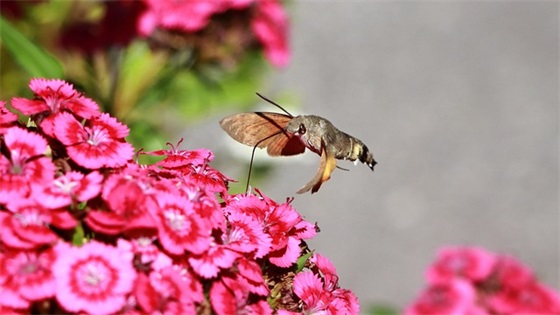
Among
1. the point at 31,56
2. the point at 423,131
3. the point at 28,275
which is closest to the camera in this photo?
the point at 28,275

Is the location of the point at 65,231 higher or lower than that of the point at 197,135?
lower

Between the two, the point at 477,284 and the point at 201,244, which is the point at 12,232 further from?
the point at 477,284

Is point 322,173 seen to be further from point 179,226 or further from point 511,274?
point 511,274

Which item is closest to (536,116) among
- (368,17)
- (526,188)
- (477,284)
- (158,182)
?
(526,188)

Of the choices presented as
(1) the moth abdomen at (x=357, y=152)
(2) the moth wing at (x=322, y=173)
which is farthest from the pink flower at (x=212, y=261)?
(1) the moth abdomen at (x=357, y=152)

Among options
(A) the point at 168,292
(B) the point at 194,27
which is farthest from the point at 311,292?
(B) the point at 194,27

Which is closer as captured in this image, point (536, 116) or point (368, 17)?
point (536, 116)

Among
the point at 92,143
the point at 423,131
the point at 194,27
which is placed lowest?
the point at 92,143
